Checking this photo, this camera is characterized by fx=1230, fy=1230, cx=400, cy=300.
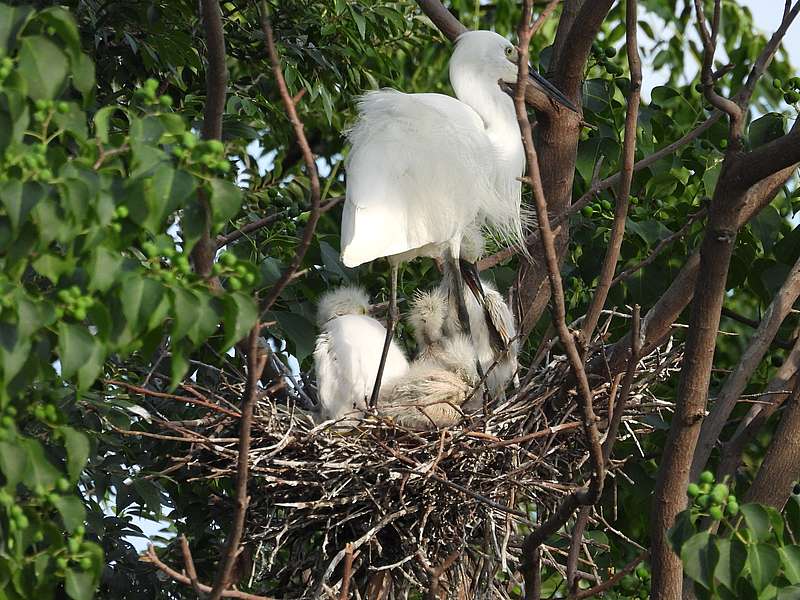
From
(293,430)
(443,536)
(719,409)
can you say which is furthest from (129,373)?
(719,409)

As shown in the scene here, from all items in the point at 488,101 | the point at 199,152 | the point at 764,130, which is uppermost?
the point at 488,101

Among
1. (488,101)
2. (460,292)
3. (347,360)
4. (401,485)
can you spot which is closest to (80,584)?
(401,485)

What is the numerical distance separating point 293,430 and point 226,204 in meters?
1.41

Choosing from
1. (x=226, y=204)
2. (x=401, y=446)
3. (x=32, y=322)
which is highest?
(x=226, y=204)

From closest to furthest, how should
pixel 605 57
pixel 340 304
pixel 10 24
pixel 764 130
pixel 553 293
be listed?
pixel 10 24 → pixel 553 293 → pixel 764 130 → pixel 340 304 → pixel 605 57

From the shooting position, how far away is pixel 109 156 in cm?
177

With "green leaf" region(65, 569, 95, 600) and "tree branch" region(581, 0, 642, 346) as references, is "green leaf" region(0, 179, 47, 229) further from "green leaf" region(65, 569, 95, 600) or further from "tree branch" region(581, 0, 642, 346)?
"tree branch" region(581, 0, 642, 346)

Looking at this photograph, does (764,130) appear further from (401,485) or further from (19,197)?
A: (19,197)

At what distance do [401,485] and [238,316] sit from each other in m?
1.24

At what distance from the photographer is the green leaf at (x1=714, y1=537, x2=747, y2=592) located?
5.74ft

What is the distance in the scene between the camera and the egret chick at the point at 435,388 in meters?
3.23

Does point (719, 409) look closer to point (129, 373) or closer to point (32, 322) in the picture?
point (129, 373)

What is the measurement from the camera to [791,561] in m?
1.83

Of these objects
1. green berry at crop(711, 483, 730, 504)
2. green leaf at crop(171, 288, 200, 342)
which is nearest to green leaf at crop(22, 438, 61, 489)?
green leaf at crop(171, 288, 200, 342)
